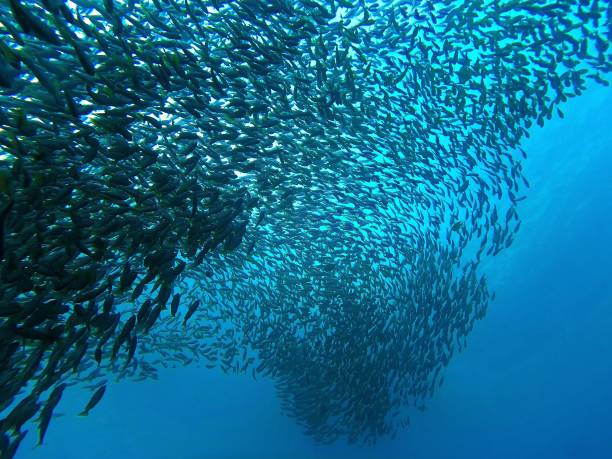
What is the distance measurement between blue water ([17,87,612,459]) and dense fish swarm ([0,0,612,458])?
1932 cm

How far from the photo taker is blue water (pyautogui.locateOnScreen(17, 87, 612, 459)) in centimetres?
3244

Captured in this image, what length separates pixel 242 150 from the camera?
7484mm

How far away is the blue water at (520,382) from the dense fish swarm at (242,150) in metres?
19.3

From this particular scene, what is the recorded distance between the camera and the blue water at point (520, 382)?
106 ft

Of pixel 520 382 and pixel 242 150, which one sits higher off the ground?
pixel 242 150

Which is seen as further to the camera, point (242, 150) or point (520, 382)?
point (520, 382)

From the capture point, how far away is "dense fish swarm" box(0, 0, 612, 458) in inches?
200

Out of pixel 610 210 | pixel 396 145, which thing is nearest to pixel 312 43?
pixel 396 145

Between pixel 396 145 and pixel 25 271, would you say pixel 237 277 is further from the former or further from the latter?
pixel 25 271

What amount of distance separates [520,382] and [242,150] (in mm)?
54922

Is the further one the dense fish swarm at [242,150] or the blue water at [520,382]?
the blue water at [520,382]

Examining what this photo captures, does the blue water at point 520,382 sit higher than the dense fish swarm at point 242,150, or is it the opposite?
the dense fish swarm at point 242,150

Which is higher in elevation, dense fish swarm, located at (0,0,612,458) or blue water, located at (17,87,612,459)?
dense fish swarm, located at (0,0,612,458)

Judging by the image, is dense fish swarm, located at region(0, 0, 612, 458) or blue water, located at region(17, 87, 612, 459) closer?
dense fish swarm, located at region(0, 0, 612, 458)
